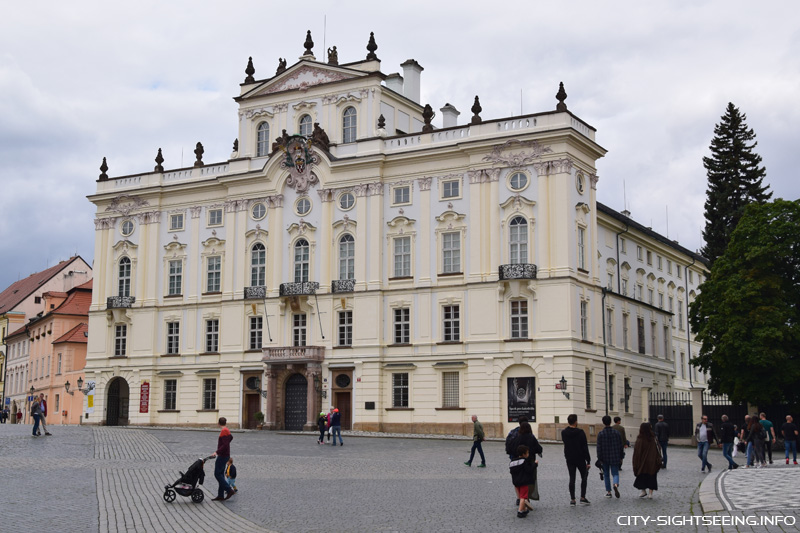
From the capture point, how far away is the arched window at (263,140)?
6512 cm

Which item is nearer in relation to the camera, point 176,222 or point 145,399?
point 145,399

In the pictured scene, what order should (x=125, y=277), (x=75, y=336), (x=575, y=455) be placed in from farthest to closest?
(x=75, y=336) → (x=125, y=277) → (x=575, y=455)

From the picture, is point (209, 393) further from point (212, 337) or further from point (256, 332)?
point (256, 332)

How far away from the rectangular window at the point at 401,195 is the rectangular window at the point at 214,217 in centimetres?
1292

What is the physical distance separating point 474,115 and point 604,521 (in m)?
41.8

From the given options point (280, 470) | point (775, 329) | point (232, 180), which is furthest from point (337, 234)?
point (280, 470)

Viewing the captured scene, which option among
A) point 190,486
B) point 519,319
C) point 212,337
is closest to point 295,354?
point 212,337

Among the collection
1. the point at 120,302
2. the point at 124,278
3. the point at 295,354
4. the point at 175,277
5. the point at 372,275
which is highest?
the point at 124,278

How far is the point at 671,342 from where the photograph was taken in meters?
71.3

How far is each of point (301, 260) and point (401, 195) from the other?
7.74 m

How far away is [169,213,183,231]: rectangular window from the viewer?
66.6m

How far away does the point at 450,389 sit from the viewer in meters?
56.4

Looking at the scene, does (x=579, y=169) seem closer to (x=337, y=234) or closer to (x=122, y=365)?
(x=337, y=234)

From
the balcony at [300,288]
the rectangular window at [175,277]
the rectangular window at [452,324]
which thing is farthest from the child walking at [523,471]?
the rectangular window at [175,277]
